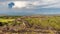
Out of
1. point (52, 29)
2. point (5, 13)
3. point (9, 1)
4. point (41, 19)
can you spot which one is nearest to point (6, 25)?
point (5, 13)

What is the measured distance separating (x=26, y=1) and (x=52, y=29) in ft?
3.36

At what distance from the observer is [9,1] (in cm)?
376

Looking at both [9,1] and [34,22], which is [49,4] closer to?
[34,22]

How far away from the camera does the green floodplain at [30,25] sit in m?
3.55

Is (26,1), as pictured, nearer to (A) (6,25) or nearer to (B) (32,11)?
(B) (32,11)

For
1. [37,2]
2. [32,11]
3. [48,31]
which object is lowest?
[48,31]

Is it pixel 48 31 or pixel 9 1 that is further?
pixel 9 1

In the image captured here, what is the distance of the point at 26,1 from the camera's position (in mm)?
3748

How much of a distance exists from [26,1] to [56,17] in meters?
0.91

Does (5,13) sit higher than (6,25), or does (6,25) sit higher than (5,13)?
(5,13)

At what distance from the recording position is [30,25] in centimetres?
362

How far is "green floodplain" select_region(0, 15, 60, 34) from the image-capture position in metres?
3.55

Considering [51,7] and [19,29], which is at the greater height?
[51,7]

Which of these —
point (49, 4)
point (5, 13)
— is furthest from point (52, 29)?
point (5, 13)
